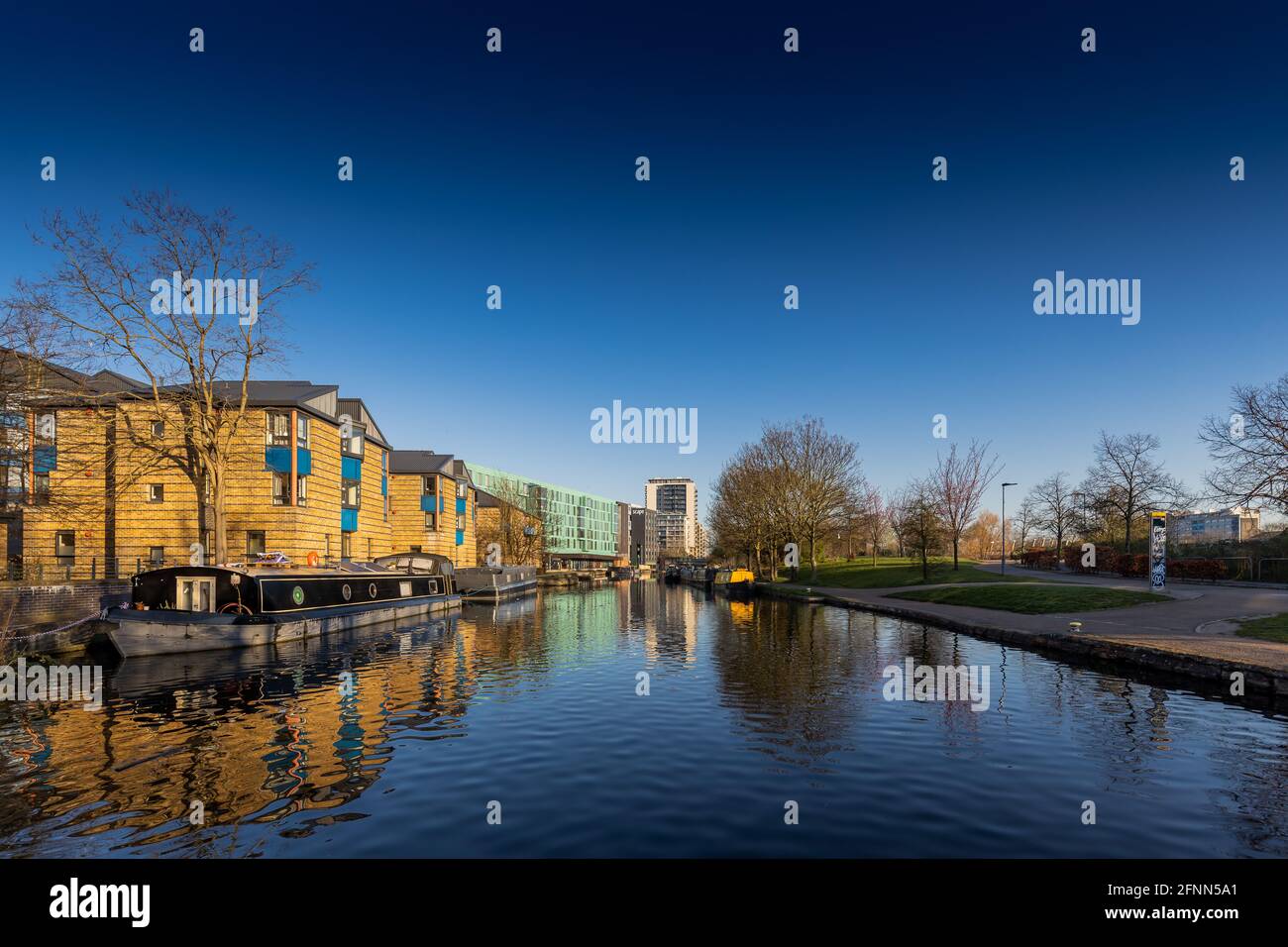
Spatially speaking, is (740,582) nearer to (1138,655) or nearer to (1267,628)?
(1267,628)

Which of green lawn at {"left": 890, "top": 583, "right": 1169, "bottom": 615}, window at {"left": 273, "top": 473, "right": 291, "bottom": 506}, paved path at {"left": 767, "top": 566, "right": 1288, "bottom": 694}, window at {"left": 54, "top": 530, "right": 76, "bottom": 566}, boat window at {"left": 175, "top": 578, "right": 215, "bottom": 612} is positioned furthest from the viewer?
window at {"left": 273, "top": 473, "right": 291, "bottom": 506}

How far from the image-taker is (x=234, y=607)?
27.6m

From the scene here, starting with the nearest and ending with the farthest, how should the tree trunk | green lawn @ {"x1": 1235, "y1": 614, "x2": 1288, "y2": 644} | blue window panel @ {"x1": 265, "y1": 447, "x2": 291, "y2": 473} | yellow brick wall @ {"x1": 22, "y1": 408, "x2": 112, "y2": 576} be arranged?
1. green lawn @ {"x1": 1235, "y1": 614, "x2": 1288, "y2": 644}
2. the tree trunk
3. yellow brick wall @ {"x1": 22, "y1": 408, "x2": 112, "y2": 576}
4. blue window panel @ {"x1": 265, "y1": 447, "x2": 291, "y2": 473}

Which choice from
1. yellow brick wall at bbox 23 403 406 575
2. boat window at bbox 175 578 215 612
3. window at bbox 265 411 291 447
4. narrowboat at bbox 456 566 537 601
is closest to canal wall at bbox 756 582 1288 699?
boat window at bbox 175 578 215 612

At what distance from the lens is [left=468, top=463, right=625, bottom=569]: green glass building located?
137 metres

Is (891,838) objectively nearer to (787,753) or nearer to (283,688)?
(787,753)

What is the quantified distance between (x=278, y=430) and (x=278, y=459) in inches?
75.0

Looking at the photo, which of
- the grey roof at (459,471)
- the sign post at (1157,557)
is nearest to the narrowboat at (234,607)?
the grey roof at (459,471)

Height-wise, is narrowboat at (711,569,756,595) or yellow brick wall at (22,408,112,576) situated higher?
yellow brick wall at (22,408,112,576)

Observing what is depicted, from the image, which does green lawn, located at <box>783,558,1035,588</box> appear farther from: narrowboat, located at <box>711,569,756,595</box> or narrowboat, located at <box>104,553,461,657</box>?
narrowboat, located at <box>104,553,461,657</box>

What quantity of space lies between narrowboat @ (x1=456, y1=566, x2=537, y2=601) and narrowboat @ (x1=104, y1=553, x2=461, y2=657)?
67.6 feet

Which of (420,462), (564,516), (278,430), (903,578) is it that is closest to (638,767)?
(278,430)

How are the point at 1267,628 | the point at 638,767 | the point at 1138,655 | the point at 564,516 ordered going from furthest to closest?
the point at 564,516 < the point at 1267,628 < the point at 1138,655 < the point at 638,767

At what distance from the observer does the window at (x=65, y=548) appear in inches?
1640
